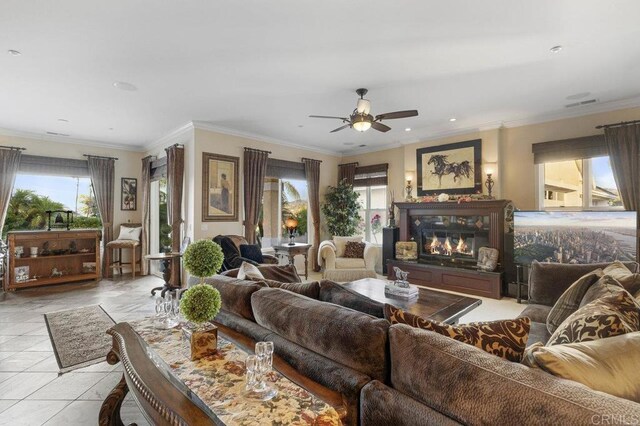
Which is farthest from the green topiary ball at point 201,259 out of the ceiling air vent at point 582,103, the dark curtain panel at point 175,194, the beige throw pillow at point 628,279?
the ceiling air vent at point 582,103

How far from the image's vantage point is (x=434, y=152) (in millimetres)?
6141

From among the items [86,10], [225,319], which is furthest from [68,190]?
Result: [225,319]

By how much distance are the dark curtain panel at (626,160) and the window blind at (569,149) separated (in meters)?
0.12

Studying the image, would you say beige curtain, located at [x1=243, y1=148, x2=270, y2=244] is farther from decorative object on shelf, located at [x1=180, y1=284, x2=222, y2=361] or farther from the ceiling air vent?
the ceiling air vent

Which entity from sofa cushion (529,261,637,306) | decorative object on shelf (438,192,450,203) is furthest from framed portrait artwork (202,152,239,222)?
sofa cushion (529,261,637,306)

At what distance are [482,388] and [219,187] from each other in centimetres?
527

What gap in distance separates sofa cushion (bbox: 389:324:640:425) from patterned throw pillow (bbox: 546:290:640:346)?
0.59 metres

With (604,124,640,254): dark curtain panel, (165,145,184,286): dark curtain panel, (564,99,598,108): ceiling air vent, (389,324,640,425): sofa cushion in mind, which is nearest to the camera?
(389,324,640,425): sofa cushion

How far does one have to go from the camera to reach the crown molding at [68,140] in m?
5.73

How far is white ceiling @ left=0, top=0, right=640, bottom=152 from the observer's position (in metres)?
2.47

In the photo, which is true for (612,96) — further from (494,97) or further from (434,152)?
(434,152)

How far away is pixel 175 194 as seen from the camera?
5.51m

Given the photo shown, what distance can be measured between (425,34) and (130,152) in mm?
6778

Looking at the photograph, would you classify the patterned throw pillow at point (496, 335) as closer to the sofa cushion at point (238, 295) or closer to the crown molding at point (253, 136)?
the sofa cushion at point (238, 295)
